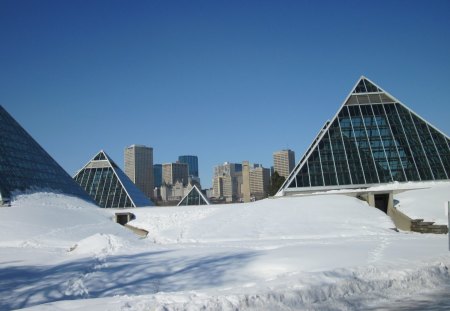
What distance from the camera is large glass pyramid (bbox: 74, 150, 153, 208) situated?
5288 cm

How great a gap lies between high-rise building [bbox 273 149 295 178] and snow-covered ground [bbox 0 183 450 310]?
474ft

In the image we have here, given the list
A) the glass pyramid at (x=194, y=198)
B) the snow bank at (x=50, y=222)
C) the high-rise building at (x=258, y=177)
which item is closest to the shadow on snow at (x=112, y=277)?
the snow bank at (x=50, y=222)

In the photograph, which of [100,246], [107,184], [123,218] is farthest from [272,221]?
[107,184]

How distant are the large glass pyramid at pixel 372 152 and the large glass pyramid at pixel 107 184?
23.4 m

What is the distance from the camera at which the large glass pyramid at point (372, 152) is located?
3528cm

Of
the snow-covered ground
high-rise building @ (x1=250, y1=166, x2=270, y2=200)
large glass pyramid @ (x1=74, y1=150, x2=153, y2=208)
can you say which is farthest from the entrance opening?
high-rise building @ (x1=250, y1=166, x2=270, y2=200)

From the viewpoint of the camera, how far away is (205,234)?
26.2 meters

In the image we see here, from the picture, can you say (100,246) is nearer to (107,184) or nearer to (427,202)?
(427,202)

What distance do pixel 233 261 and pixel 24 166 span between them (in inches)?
1123

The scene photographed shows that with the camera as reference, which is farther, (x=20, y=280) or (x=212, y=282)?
(x=20, y=280)

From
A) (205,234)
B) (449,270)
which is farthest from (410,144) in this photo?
(449,270)

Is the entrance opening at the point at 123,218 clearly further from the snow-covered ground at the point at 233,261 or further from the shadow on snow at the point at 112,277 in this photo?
the shadow on snow at the point at 112,277

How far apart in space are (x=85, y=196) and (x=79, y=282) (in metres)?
31.5

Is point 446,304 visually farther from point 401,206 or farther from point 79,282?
point 401,206
